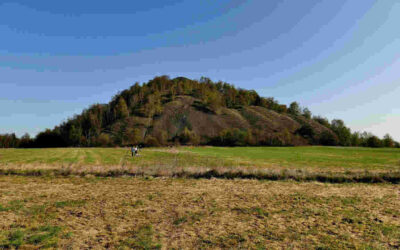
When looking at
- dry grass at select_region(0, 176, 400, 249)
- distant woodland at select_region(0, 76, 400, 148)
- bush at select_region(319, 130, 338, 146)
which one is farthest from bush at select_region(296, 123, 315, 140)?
dry grass at select_region(0, 176, 400, 249)

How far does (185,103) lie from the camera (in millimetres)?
192500

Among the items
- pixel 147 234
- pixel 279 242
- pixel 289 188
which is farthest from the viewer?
pixel 289 188

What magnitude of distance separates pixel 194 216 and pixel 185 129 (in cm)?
12668

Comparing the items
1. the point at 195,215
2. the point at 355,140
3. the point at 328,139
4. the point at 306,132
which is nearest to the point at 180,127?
the point at 306,132

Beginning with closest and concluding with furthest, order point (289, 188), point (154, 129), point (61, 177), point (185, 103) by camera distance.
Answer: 1. point (289, 188)
2. point (61, 177)
3. point (154, 129)
4. point (185, 103)

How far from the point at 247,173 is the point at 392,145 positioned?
13488cm

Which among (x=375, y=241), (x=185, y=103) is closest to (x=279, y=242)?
(x=375, y=241)

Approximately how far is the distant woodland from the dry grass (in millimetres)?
89831

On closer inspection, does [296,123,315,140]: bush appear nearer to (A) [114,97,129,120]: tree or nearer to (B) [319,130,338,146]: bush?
(B) [319,130,338,146]: bush

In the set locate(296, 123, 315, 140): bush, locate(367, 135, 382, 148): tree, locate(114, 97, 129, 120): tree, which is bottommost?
locate(367, 135, 382, 148): tree

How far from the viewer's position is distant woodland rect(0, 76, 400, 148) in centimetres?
12694

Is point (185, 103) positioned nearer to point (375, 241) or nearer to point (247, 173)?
point (247, 173)

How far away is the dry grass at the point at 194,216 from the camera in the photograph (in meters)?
8.44

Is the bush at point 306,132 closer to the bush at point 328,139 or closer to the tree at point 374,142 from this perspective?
the bush at point 328,139
